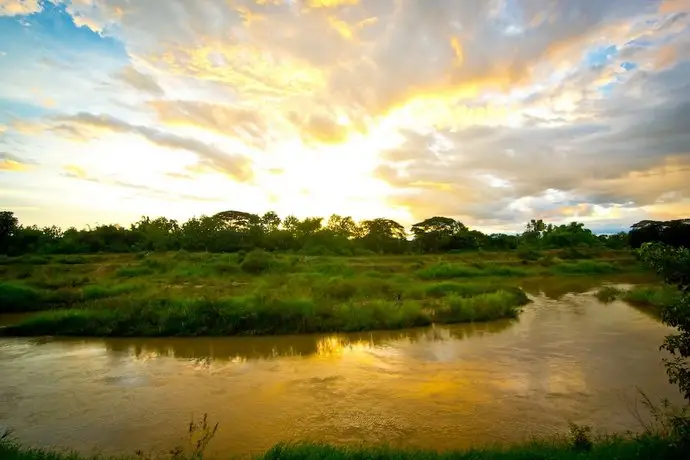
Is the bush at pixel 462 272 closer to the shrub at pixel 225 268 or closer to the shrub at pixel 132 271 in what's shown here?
the shrub at pixel 225 268

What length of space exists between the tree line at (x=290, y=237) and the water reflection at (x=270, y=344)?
31469mm

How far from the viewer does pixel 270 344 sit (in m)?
15.6

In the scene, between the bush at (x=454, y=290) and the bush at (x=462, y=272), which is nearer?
the bush at (x=454, y=290)

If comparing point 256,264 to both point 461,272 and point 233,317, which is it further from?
point 233,317

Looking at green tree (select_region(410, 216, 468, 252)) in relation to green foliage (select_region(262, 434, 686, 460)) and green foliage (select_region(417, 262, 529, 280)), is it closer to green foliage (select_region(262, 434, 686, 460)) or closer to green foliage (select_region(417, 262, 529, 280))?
green foliage (select_region(417, 262, 529, 280))

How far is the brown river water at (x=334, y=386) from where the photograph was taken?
866 centimetres

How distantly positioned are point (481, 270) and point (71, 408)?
34.8 m

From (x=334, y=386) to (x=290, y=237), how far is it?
52644 millimetres

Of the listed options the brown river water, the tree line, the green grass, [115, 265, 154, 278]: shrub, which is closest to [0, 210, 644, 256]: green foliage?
the tree line

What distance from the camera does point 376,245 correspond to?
67688 millimetres

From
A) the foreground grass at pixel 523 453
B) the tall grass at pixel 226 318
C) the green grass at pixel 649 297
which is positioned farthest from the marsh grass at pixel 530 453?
the green grass at pixel 649 297

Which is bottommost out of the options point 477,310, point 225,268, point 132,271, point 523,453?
point 523,453

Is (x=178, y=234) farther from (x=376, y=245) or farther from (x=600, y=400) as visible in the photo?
(x=600, y=400)

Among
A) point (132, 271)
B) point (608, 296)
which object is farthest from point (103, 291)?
point (608, 296)
